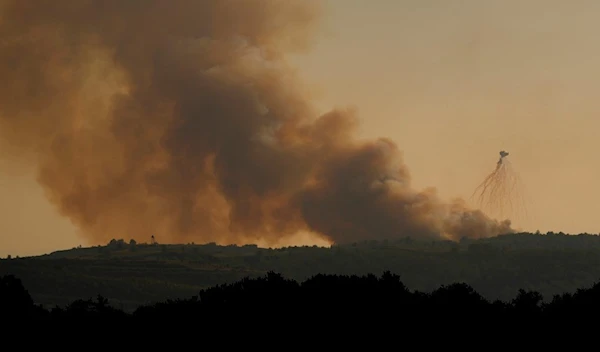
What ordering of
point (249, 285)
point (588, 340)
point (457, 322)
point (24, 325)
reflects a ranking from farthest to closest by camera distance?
point (249, 285)
point (24, 325)
point (457, 322)
point (588, 340)

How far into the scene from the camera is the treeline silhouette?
395ft

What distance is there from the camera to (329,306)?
123 m

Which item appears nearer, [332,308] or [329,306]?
[332,308]

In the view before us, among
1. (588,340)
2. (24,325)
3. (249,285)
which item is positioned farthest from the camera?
(249,285)

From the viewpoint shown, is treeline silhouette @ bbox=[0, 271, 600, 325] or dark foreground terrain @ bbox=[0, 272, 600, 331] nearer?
dark foreground terrain @ bbox=[0, 272, 600, 331]

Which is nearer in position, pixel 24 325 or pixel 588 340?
pixel 588 340

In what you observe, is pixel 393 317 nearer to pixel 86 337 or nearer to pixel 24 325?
pixel 86 337

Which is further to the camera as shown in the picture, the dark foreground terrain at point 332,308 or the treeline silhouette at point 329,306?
the treeline silhouette at point 329,306

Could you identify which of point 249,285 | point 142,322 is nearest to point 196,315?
point 142,322

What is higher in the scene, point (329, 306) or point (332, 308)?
point (329, 306)

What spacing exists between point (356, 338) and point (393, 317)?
7.31 m

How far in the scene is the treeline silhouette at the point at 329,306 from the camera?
395ft

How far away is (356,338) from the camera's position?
371ft

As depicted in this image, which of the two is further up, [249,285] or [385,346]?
[249,285]
